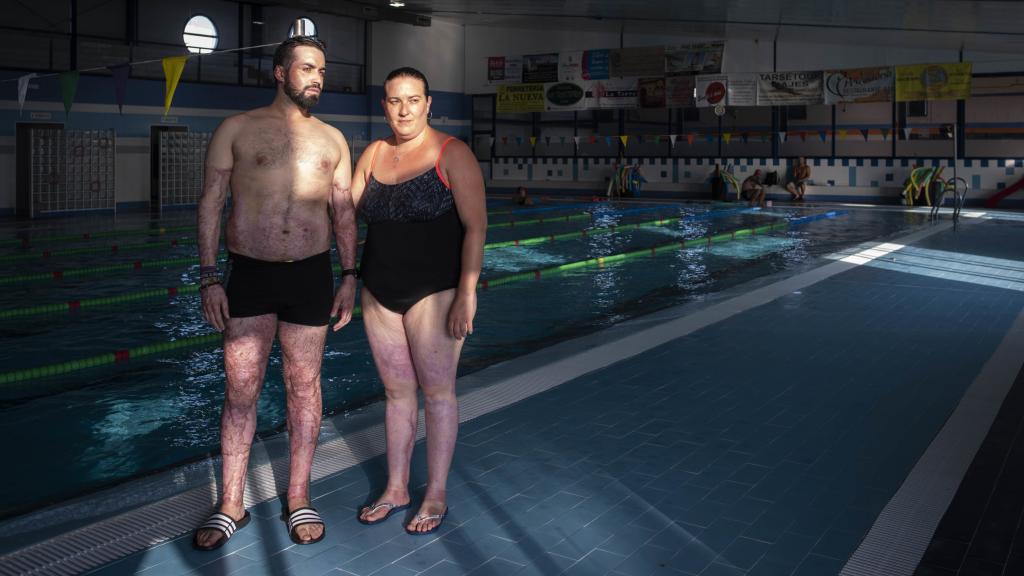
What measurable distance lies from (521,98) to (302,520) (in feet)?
78.8

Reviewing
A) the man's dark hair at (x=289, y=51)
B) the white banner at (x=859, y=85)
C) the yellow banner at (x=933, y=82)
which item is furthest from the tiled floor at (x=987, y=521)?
the white banner at (x=859, y=85)

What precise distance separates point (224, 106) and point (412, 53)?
632 centimetres

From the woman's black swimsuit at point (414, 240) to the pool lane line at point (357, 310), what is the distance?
3.54 metres

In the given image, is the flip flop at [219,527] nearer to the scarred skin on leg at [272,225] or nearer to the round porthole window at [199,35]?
the scarred skin on leg at [272,225]

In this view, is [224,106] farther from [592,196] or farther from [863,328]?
[863,328]

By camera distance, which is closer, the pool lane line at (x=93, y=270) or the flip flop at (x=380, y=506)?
the flip flop at (x=380, y=506)

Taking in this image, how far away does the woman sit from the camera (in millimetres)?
3029

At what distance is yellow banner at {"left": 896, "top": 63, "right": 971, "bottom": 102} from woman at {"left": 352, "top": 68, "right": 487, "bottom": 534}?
20125mm

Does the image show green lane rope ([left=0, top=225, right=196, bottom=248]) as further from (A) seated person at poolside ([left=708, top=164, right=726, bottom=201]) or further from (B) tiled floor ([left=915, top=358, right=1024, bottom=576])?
(A) seated person at poolside ([left=708, top=164, right=726, bottom=201])

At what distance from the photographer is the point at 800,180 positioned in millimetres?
22938

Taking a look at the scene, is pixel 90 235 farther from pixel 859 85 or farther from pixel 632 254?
pixel 859 85

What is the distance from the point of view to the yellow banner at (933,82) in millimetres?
20234

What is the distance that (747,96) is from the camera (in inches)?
897

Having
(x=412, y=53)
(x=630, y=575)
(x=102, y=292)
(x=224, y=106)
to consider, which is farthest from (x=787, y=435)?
(x=412, y=53)
